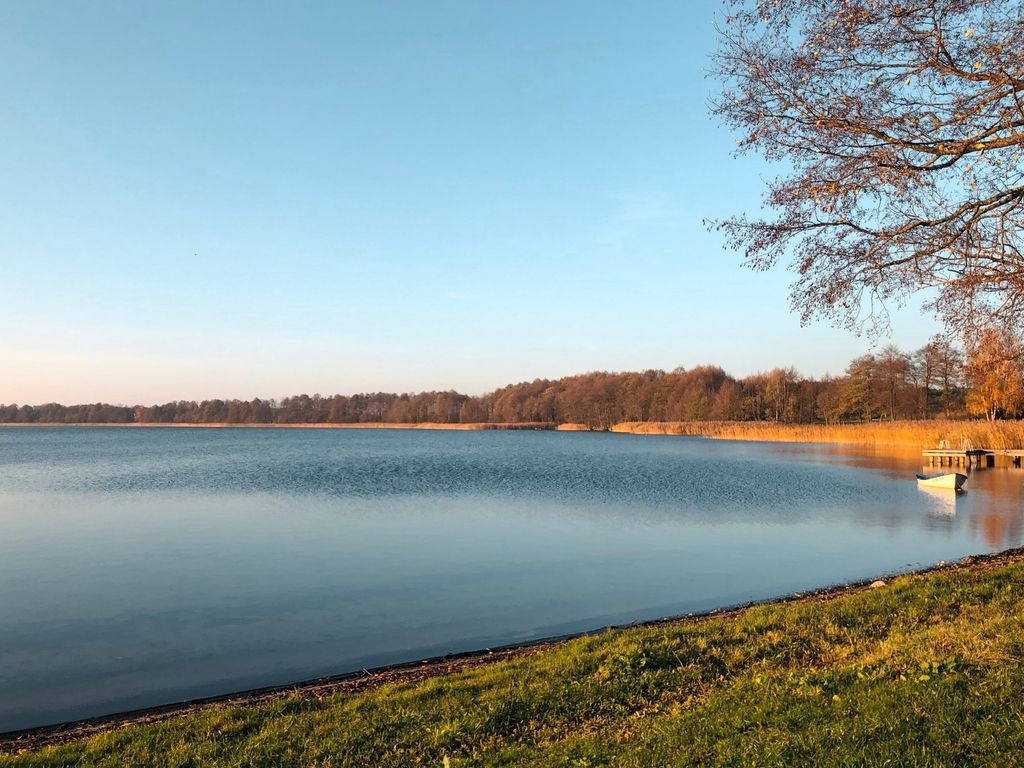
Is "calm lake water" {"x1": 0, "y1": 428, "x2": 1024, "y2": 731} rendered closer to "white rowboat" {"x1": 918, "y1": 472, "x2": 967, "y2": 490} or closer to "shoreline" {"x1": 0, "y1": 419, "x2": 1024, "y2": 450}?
"white rowboat" {"x1": 918, "y1": 472, "x2": 967, "y2": 490}

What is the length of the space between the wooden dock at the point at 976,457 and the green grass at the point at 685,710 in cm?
3566

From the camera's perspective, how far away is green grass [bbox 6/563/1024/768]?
4473mm

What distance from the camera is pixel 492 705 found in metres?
6.19

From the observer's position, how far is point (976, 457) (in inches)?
1563

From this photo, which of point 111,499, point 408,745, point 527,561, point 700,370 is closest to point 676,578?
point 527,561

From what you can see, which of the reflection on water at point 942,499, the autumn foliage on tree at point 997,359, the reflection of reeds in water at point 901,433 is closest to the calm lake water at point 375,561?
the reflection on water at point 942,499

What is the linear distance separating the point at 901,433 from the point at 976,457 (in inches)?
493

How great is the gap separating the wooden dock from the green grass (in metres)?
35.7

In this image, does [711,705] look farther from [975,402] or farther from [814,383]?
[814,383]

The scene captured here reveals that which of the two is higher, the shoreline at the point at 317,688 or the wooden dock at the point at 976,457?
the wooden dock at the point at 976,457

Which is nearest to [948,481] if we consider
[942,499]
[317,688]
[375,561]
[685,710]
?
[942,499]

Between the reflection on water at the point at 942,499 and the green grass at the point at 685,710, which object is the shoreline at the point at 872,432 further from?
the green grass at the point at 685,710

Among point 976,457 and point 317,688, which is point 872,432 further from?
point 317,688

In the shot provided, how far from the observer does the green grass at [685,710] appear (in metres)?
4.47
